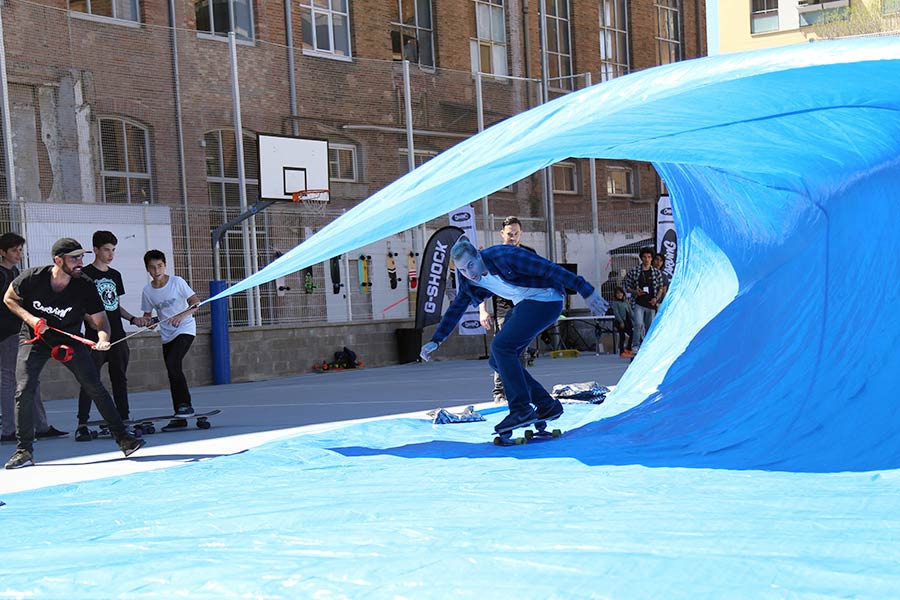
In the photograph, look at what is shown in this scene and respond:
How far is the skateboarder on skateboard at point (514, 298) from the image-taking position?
7441 millimetres

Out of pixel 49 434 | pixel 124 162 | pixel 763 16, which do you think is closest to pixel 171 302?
pixel 49 434

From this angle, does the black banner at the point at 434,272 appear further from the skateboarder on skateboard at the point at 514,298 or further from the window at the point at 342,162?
the skateboarder on skateboard at the point at 514,298

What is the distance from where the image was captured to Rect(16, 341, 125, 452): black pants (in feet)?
24.9

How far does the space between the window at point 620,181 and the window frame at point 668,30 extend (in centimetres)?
378

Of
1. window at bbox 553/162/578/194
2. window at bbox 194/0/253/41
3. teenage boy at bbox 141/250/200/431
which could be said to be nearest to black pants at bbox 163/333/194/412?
teenage boy at bbox 141/250/200/431

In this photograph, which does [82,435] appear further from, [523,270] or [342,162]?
[342,162]

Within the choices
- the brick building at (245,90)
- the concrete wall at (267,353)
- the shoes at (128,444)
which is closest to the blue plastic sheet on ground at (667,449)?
the shoes at (128,444)

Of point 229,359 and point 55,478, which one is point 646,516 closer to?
point 55,478

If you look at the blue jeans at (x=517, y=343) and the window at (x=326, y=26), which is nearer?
the blue jeans at (x=517, y=343)

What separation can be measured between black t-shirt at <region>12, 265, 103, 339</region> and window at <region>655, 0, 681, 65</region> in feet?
88.5

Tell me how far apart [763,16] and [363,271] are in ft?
71.7

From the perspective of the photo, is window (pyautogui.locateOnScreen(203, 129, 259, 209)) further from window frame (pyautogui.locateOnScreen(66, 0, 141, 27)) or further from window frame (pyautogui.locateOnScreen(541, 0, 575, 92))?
window frame (pyautogui.locateOnScreen(541, 0, 575, 92))

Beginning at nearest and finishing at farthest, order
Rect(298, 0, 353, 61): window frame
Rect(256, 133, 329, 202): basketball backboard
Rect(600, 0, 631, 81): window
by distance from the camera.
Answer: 1. Rect(256, 133, 329, 202): basketball backboard
2. Rect(298, 0, 353, 61): window frame
3. Rect(600, 0, 631, 81): window

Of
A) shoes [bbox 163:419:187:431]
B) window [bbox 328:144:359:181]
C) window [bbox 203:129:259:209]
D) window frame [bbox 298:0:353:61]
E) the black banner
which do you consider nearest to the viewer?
shoes [bbox 163:419:187:431]
